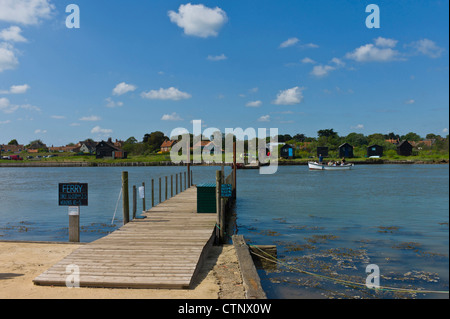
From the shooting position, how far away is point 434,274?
1142cm

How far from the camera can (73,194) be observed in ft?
38.9

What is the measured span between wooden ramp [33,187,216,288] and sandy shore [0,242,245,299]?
0.69 ft

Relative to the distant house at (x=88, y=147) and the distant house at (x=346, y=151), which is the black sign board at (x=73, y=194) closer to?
the distant house at (x=346, y=151)

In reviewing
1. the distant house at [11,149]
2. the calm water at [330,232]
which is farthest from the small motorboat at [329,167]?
the distant house at [11,149]

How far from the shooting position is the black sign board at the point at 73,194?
11797mm

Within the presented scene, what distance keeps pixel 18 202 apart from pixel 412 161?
108897 mm

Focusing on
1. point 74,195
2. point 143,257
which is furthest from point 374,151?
point 143,257

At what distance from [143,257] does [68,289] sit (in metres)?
2.03

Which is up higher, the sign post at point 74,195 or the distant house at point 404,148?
the distant house at point 404,148

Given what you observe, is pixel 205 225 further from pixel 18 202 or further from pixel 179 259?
pixel 18 202

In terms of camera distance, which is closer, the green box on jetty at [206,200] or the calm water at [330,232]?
the calm water at [330,232]

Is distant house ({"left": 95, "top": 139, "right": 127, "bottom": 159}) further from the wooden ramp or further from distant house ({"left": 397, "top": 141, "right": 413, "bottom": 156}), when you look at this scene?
the wooden ramp

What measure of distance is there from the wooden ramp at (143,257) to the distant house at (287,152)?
107m
